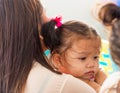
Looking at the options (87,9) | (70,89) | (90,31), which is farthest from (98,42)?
(87,9)

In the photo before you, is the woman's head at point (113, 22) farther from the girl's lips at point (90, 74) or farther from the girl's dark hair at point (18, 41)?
the girl's lips at point (90, 74)

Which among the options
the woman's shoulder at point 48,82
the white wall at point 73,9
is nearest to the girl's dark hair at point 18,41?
the woman's shoulder at point 48,82

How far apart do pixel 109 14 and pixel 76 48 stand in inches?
16.3

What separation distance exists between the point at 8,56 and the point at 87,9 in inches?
46.7

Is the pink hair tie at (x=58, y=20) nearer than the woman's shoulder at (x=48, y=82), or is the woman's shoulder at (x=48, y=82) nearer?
the woman's shoulder at (x=48, y=82)

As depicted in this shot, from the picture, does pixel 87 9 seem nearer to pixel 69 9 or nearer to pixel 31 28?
pixel 69 9

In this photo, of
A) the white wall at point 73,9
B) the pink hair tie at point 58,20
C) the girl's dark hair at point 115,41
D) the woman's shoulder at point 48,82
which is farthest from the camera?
the white wall at point 73,9

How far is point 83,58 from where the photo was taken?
3.60 ft

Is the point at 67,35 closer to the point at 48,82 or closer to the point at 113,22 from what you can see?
the point at 48,82

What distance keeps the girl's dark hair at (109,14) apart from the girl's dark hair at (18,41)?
0.80 ft

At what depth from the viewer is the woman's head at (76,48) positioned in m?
1.08

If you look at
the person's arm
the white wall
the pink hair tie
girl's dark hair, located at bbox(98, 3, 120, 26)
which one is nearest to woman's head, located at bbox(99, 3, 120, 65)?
girl's dark hair, located at bbox(98, 3, 120, 26)

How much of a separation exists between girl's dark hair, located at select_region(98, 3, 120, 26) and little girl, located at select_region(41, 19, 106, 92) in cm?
37

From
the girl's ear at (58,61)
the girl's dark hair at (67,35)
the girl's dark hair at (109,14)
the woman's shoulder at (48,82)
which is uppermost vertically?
the girl's dark hair at (109,14)
